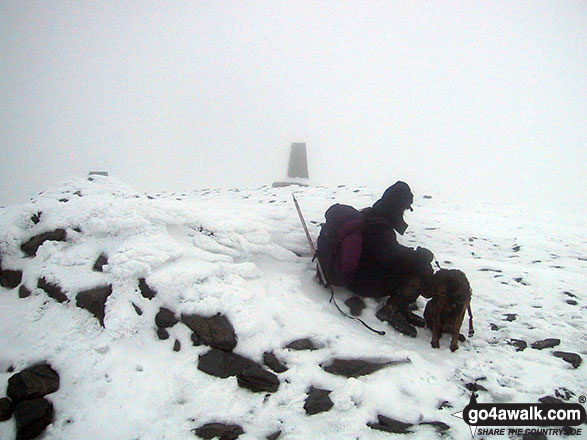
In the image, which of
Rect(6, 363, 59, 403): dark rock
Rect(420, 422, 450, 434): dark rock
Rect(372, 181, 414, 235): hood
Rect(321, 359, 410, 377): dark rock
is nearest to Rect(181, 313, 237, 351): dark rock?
Rect(321, 359, 410, 377): dark rock

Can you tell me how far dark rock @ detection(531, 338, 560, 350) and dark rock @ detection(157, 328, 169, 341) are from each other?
5.19 m

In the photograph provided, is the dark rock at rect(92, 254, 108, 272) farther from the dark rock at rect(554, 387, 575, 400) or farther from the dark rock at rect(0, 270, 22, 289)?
the dark rock at rect(554, 387, 575, 400)

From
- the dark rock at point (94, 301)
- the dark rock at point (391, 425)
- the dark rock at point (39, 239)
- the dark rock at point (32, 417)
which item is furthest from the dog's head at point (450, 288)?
the dark rock at point (39, 239)

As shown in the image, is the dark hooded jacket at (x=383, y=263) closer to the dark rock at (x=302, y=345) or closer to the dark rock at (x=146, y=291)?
the dark rock at (x=302, y=345)

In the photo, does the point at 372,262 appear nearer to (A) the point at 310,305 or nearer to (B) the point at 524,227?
(A) the point at 310,305

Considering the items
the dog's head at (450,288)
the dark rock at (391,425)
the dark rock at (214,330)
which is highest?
the dog's head at (450,288)

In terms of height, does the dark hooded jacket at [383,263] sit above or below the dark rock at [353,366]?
above

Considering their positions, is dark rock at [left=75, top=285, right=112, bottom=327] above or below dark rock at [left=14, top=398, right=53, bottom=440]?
above

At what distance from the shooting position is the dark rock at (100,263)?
4734mm

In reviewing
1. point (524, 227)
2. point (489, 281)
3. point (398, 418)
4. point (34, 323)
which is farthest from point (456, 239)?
point (34, 323)

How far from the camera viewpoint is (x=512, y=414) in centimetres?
329

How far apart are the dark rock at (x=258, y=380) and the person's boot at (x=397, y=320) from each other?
2150 millimetres

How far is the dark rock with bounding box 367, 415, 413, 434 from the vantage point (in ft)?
10.0

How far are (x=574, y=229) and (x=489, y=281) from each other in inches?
303
